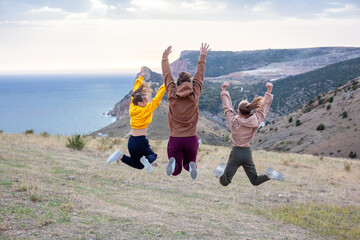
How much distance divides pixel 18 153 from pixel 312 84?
11123 centimetres

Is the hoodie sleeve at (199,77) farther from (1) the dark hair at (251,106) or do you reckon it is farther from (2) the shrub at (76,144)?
(2) the shrub at (76,144)

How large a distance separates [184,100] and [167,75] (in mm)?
708

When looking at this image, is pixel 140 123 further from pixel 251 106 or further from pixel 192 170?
pixel 251 106

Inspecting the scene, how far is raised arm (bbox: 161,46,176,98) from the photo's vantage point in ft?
27.7

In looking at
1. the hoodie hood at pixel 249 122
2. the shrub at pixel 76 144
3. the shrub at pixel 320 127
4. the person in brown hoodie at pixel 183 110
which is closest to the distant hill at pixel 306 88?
the shrub at pixel 320 127

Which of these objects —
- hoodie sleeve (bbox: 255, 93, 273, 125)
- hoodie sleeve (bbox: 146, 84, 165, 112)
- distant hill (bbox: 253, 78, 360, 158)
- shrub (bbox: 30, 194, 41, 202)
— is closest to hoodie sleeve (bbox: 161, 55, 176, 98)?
hoodie sleeve (bbox: 146, 84, 165, 112)

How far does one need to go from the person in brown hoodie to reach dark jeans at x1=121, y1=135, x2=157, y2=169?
26.8 inches

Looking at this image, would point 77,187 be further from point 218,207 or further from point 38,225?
point 218,207

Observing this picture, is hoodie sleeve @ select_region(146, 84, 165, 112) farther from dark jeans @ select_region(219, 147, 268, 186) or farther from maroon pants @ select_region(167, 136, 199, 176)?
dark jeans @ select_region(219, 147, 268, 186)

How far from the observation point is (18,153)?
22.9m

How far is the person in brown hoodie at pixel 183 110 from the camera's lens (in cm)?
832

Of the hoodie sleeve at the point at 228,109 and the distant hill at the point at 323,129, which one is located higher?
the hoodie sleeve at the point at 228,109

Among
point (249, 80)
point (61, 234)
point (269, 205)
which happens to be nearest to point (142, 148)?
point (61, 234)

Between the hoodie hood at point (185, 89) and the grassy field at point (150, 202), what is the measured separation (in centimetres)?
670
